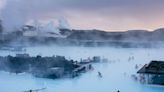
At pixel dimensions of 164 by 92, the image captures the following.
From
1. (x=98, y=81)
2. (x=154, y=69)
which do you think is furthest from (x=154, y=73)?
(x=98, y=81)

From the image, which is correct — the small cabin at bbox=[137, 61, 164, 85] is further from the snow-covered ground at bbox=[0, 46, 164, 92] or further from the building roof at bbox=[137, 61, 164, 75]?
the snow-covered ground at bbox=[0, 46, 164, 92]

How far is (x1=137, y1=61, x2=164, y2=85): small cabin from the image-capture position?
13042 millimetres

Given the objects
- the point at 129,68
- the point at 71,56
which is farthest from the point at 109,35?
the point at 129,68

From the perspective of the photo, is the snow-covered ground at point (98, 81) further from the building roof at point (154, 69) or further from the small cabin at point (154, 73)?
the building roof at point (154, 69)

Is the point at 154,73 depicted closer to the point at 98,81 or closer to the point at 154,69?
the point at 154,69

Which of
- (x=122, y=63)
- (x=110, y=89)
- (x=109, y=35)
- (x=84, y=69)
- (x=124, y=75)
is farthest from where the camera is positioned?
(x=109, y=35)

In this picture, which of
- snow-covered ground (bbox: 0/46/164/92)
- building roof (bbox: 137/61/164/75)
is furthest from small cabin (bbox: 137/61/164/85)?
snow-covered ground (bbox: 0/46/164/92)

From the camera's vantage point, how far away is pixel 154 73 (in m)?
13.0

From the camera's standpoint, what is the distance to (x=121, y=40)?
2605cm

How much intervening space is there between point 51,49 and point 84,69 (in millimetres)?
7083

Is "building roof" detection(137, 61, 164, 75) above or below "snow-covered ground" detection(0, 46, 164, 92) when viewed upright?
above

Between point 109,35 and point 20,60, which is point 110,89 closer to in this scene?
point 20,60

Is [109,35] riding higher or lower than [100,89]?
higher

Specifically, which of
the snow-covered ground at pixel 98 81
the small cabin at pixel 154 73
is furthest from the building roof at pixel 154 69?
A: the snow-covered ground at pixel 98 81
